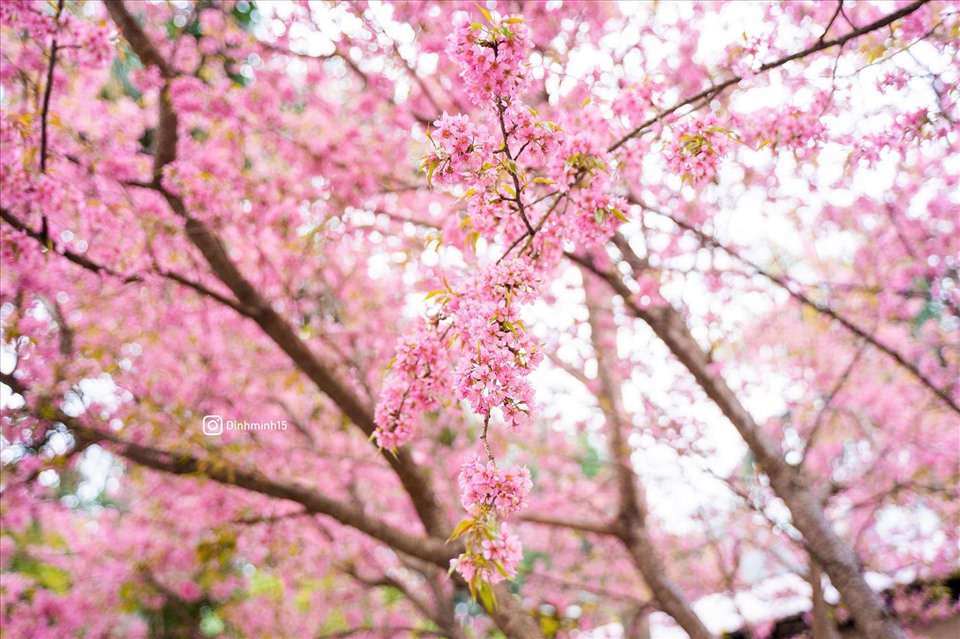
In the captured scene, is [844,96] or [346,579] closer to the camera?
[844,96]

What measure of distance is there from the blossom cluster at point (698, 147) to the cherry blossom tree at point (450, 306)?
0.05ft

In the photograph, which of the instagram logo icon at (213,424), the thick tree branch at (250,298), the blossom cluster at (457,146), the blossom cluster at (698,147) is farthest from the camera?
the instagram logo icon at (213,424)

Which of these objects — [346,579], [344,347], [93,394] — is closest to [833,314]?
[344,347]

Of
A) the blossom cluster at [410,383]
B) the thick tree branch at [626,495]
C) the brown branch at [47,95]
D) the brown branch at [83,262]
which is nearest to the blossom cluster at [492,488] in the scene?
the blossom cluster at [410,383]

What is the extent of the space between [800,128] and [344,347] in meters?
5.01

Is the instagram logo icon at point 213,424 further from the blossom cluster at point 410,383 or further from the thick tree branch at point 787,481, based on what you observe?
the blossom cluster at point 410,383

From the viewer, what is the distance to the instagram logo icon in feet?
19.3

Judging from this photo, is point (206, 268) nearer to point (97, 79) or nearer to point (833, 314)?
point (97, 79)

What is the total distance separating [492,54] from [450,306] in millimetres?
864

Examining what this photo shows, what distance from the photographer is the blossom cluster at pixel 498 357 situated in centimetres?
197

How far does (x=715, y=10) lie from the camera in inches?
221

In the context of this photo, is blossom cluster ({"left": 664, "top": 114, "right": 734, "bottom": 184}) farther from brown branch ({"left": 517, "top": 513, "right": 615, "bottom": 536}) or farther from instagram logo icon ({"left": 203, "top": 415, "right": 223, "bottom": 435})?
instagram logo icon ({"left": 203, "top": 415, "right": 223, "bottom": 435})

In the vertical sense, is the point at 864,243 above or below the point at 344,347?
above

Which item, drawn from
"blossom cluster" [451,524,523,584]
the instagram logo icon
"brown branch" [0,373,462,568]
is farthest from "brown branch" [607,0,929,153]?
the instagram logo icon
